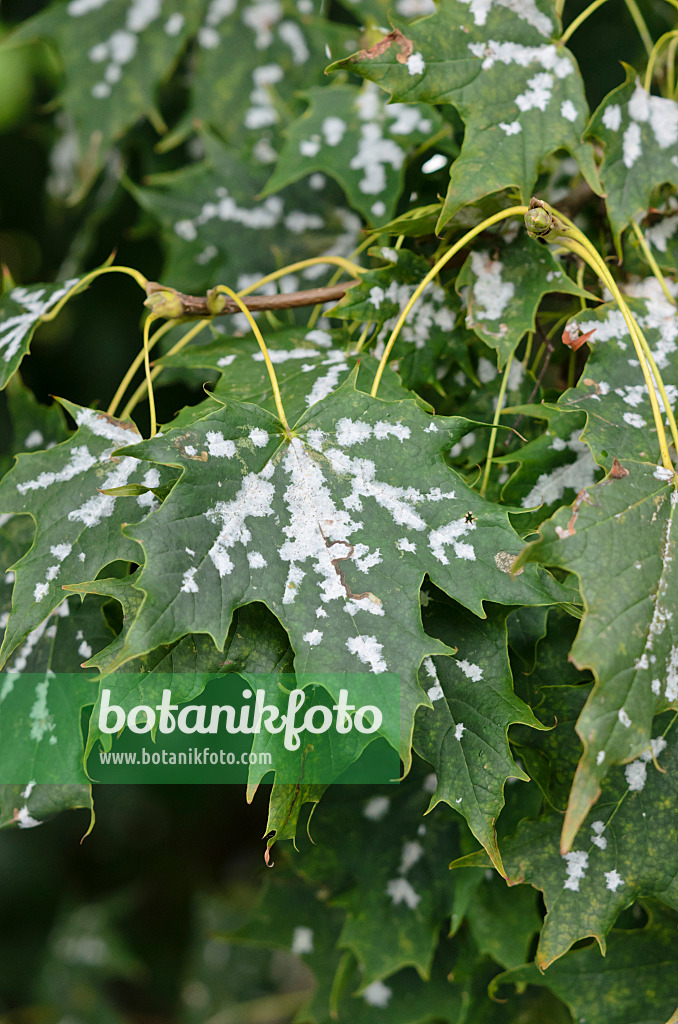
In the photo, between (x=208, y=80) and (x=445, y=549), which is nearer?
A: (x=445, y=549)

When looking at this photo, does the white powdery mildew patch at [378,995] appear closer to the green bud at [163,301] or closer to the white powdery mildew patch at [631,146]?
the green bud at [163,301]

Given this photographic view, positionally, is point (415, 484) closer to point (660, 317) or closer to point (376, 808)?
point (660, 317)

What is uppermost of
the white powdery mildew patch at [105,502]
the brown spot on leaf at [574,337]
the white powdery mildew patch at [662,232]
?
the white powdery mildew patch at [105,502]

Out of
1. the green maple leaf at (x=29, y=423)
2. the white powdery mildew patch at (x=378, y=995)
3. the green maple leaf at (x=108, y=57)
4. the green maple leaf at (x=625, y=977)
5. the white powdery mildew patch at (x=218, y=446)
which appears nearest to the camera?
the white powdery mildew patch at (x=218, y=446)

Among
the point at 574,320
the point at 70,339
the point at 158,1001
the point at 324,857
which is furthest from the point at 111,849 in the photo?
the point at 574,320

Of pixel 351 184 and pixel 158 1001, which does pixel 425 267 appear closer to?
pixel 351 184

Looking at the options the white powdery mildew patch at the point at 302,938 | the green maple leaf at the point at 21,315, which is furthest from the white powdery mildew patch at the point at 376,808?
the green maple leaf at the point at 21,315
